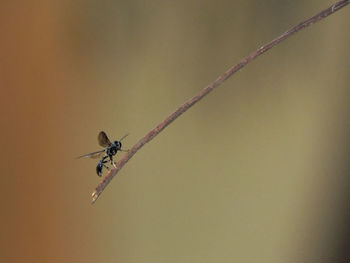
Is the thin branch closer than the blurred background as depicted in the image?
Yes

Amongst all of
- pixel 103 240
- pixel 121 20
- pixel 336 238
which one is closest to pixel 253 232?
pixel 336 238

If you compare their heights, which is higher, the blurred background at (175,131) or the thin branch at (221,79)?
the blurred background at (175,131)

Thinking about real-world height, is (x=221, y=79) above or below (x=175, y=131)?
below

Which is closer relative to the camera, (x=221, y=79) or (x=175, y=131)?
(x=221, y=79)

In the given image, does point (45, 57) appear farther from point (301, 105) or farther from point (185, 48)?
point (301, 105)

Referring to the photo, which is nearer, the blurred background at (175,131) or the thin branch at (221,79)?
the thin branch at (221,79)

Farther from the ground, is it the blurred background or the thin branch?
the blurred background

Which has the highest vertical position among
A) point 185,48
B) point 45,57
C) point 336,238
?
point 45,57

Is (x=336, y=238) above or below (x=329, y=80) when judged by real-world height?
below
